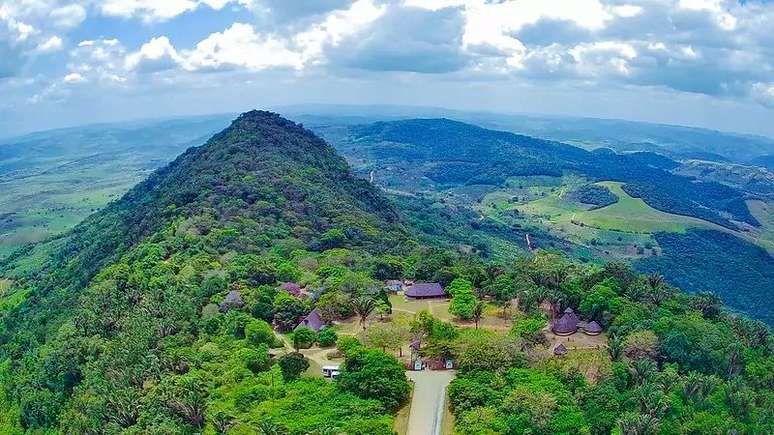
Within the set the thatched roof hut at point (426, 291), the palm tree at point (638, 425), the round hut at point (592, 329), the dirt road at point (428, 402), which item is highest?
the thatched roof hut at point (426, 291)

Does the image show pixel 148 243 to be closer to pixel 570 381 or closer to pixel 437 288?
pixel 437 288

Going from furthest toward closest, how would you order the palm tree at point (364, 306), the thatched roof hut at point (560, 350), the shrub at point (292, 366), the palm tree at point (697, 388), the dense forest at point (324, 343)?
the palm tree at point (364, 306)
the thatched roof hut at point (560, 350)
the shrub at point (292, 366)
the palm tree at point (697, 388)
the dense forest at point (324, 343)

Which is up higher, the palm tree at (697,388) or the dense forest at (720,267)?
the palm tree at (697,388)

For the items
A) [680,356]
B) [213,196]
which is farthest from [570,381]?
[213,196]

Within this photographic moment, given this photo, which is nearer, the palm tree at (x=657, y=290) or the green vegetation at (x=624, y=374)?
the green vegetation at (x=624, y=374)

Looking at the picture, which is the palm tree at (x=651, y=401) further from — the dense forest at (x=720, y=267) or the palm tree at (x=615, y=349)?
the dense forest at (x=720, y=267)

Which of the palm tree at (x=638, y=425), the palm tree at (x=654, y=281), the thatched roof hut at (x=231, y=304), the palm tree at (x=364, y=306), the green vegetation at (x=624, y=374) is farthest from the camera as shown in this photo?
the palm tree at (x=654, y=281)

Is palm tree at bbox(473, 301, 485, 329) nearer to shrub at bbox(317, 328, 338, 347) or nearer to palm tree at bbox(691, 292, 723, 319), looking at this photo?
shrub at bbox(317, 328, 338, 347)

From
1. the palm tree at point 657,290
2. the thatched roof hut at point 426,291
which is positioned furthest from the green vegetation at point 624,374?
the thatched roof hut at point 426,291
